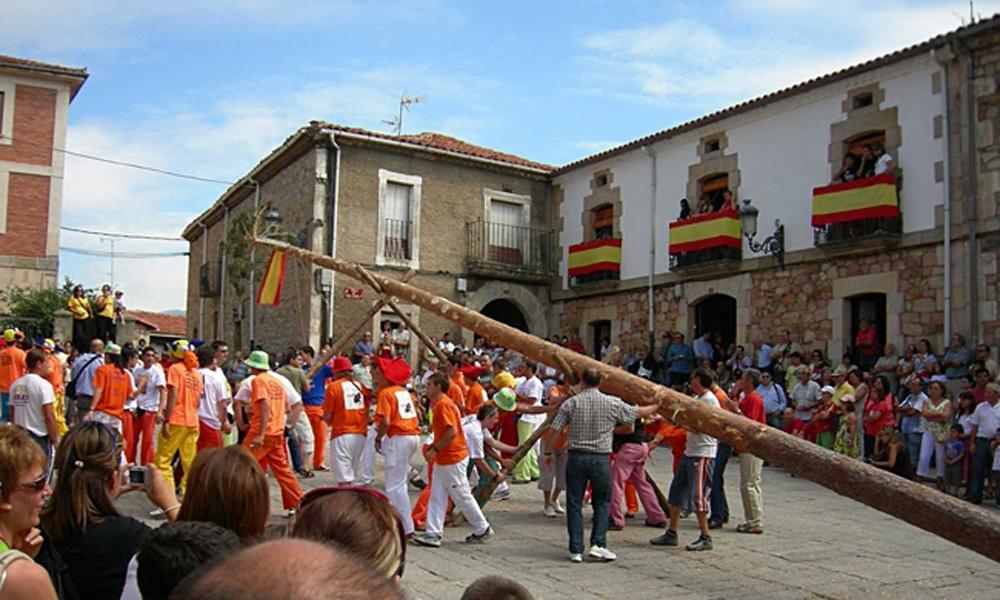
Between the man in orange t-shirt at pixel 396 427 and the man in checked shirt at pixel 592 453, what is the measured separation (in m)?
1.45

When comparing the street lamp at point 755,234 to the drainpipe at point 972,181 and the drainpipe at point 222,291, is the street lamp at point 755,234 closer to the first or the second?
the drainpipe at point 972,181

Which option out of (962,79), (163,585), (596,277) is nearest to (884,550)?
(163,585)

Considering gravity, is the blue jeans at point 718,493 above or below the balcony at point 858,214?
below

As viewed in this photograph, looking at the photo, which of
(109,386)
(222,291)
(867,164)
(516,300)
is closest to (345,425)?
(109,386)

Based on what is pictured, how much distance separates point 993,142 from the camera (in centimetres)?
1412

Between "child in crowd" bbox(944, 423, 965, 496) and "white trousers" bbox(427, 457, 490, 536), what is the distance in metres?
6.83

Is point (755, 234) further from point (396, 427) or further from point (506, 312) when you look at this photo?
point (396, 427)

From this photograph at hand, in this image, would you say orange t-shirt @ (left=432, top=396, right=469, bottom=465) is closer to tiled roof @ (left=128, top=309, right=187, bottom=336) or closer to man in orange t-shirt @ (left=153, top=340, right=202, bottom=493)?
man in orange t-shirt @ (left=153, top=340, right=202, bottom=493)

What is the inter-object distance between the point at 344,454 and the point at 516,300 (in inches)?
553

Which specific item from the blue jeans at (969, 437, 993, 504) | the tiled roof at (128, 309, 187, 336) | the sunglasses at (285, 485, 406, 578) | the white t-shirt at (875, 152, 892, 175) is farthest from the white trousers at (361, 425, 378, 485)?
the tiled roof at (128, 309, 187, 336)

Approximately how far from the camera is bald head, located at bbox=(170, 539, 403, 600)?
0.84 meters

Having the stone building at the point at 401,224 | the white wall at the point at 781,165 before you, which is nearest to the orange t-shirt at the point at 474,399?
the white wall at the point at 781,165

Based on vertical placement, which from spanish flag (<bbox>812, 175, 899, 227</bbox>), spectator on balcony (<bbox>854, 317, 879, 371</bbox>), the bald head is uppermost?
spanish flag (<bbox>812, 175, 899, 227</bbox>)

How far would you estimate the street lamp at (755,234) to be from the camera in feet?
55.1
